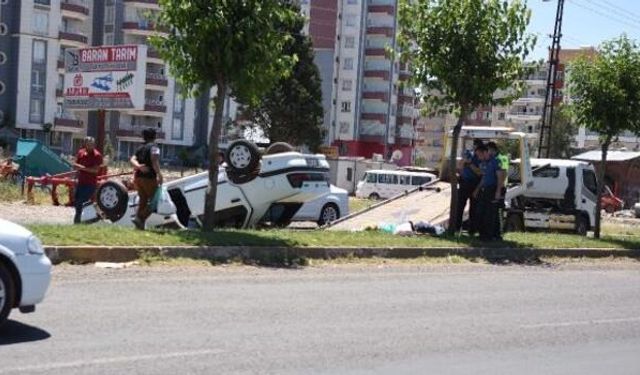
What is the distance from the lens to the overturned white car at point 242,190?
656 inches

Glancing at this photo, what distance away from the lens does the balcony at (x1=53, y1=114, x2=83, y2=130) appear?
73.9 metres

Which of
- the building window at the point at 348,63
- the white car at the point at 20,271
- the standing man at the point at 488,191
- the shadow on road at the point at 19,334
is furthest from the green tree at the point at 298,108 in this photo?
the white car at the point at 20,271

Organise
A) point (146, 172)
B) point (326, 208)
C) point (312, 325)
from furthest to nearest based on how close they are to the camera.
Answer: point (326, 208), point (146, 172), point (312, 325)

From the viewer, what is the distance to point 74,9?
76312 mm

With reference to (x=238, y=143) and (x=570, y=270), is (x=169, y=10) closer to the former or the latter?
(x=238, y=143)

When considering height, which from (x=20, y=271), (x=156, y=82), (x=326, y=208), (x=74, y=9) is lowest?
(x=326, y=208)

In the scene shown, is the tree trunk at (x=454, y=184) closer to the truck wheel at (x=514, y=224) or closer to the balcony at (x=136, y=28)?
the truck wheel at (x=514, y=224)

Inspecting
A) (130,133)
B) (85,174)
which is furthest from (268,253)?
(130,133)

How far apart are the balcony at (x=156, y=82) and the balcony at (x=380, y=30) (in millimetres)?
31535

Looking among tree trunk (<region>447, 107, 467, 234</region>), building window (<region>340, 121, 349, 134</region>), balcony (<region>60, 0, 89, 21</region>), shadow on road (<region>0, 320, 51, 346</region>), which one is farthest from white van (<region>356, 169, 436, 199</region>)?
building window (<region>340, 121, 349, 134</region>)

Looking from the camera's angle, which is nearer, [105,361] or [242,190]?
[105,361]

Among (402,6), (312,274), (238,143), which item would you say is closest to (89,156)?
(238,143)

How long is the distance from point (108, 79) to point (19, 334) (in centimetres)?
2887

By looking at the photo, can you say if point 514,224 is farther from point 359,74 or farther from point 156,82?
point 359,74
